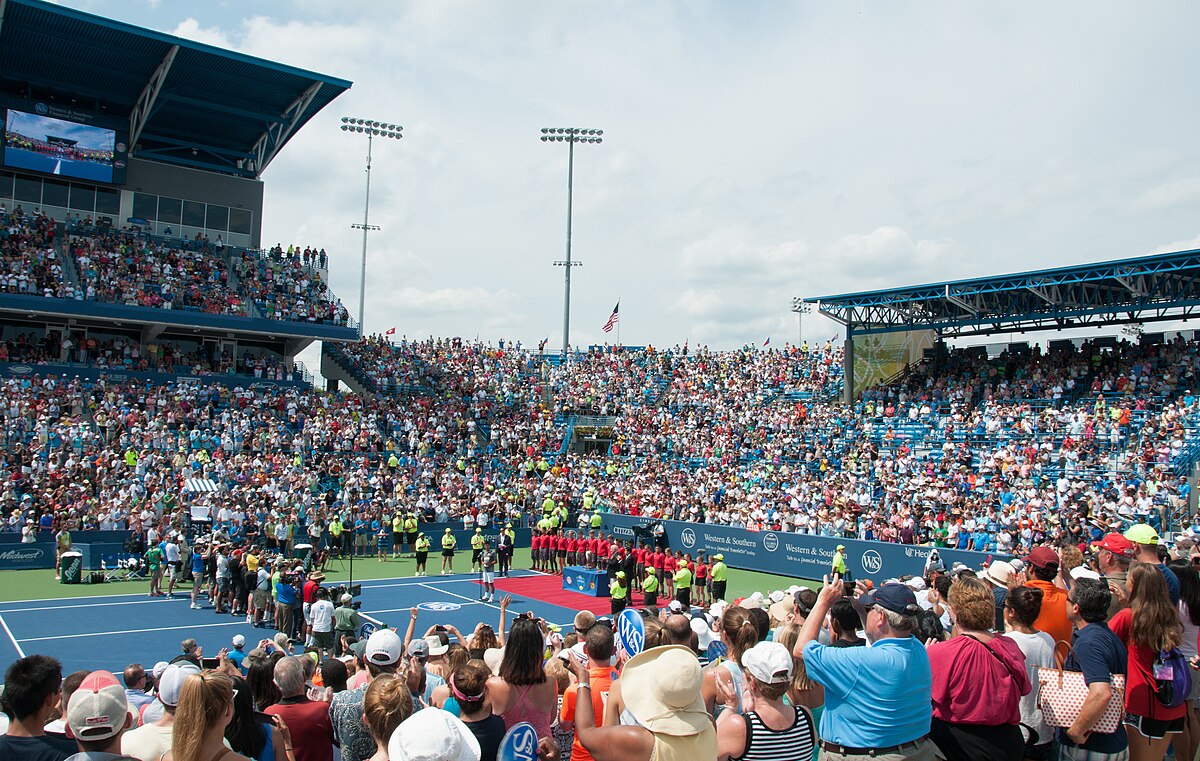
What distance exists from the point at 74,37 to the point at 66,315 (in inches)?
485

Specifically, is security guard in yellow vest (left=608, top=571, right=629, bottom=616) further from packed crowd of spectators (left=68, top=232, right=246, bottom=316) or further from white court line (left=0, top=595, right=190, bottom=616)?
packed crowd of spectators (left=68, top=232, right=246, bottom=316)

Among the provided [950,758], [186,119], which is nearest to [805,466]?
[950,758]

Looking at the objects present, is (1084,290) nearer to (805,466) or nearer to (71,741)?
(805,466)

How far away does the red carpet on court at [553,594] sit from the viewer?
74.8 feet

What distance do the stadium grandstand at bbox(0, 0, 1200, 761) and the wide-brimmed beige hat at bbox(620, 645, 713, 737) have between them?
1 cm

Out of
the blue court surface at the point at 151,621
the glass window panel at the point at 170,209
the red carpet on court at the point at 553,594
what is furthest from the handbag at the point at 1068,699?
the glass window panel at the point at 170,209

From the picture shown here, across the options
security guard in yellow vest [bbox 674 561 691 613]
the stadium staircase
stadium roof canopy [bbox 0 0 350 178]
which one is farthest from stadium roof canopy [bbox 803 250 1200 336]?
stadium roof canopy [bbox 0 0 350 178]

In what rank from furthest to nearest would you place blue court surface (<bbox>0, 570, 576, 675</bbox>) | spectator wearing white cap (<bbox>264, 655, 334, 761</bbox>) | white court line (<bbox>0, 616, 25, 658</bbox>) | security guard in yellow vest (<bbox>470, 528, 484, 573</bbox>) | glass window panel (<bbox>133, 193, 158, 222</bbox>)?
glass window panel (<bbox>133, 193, 158, 222</bbox>), security guard in yellow vest (<bbox>470, 528, 484, 573</bbox>), blue court surface (<bbox>0, 570, 576, 675</bbox>), white court line (<bbox>0, 616, 25, 658</bbox>), spectator wearing white cap (<bbox>264, 655, 334, 761</bbox>)

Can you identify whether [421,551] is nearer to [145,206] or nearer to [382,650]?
[382,650]

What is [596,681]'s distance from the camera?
5.55 m

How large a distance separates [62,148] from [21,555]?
23603 mm

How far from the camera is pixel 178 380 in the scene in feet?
120

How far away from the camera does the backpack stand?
5.62 m

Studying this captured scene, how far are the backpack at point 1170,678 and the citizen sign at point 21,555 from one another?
94.0ft
